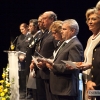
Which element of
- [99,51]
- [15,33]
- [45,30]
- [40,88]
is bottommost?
[40,88]

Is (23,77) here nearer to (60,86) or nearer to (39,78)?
(39,78)

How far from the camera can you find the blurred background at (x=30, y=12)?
628cm

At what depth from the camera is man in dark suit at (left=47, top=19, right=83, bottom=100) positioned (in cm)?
305

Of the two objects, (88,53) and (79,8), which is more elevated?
(79,8)

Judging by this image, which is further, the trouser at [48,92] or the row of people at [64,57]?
the trouser at [48,92]

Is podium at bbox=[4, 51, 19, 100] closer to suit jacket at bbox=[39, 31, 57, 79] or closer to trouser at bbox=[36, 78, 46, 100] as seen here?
trouser at bbox=[36, 78, 46, 100]

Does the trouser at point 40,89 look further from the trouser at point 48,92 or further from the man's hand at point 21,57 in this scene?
the man's hand at point 21,57

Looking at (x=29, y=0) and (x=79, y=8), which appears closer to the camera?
(x=79, y=8)

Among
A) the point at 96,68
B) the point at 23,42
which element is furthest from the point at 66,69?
the point at 23,42

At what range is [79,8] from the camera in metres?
6.32

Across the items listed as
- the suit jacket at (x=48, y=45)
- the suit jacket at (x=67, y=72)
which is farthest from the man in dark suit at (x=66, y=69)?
the suit jacket at (x=48, y=45)

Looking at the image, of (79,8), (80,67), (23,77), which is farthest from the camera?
(79,8)

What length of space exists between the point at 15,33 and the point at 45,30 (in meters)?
3.56

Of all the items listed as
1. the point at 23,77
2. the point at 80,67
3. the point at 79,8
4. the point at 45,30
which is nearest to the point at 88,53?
the point at 80,67
